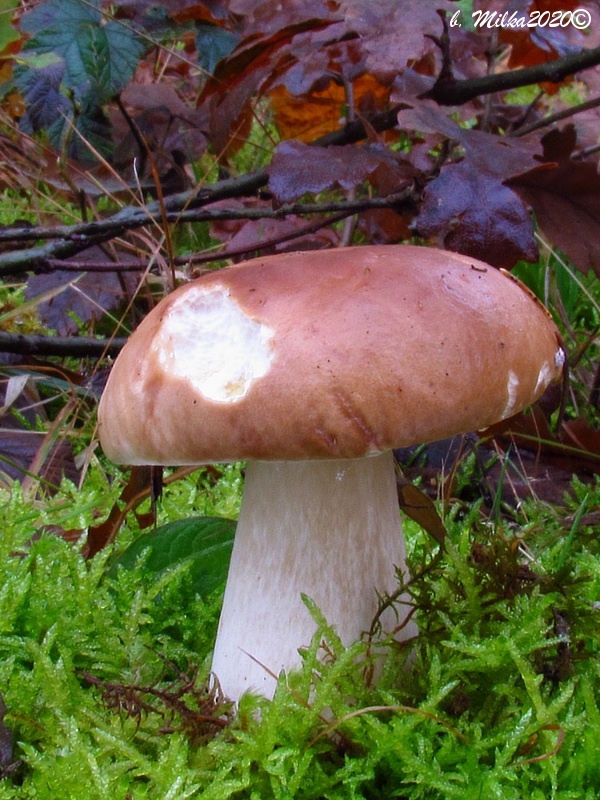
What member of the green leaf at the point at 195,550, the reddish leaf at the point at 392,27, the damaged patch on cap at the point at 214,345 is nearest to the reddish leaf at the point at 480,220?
the reddish leaf at the point at 392,27

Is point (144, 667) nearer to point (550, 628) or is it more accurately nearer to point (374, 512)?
point (374, 512)

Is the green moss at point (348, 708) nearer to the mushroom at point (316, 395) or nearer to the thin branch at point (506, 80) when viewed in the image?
the mushroom at point (316, 395)

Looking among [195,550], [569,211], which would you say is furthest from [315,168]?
[195,550]

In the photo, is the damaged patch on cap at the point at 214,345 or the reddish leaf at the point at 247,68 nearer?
the damaged patch on cap at the point at 214,345

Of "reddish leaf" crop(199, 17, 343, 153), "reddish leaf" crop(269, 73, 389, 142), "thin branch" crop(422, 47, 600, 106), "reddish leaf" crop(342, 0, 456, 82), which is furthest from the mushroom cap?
"reddish leaf" crop(269, 73, 389, 142)

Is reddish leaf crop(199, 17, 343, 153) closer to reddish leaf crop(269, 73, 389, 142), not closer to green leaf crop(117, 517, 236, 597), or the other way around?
reddish leaf crop(269, 73, 389, 142)

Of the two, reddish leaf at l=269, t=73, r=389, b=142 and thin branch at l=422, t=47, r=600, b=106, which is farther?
reddish leaf at l=269, t=73, r=389, b=142

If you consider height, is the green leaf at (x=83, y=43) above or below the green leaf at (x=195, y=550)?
above

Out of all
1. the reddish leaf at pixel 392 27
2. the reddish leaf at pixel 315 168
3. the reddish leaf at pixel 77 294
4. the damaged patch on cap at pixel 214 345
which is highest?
the reddish leaf at pixel 392 27
